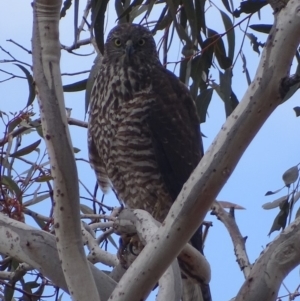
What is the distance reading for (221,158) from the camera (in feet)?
5.37

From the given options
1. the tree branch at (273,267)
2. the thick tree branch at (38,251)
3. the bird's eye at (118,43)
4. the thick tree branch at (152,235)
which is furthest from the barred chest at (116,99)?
the tree branch at (273,267)

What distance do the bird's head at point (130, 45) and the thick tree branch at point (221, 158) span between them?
1.95 meters

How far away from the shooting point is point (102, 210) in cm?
313

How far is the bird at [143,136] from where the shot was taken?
131 inches

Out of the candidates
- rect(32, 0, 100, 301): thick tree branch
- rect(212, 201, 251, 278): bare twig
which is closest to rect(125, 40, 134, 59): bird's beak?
rect(212, 201, 251, 278): bare twig

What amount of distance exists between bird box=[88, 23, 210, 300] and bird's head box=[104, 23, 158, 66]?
0.22 ft

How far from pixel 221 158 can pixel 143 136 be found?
1.71 m

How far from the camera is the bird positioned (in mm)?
3330

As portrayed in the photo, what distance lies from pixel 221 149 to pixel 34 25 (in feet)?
1.52

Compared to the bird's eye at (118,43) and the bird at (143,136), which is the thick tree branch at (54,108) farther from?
the bird's eye at (118,43)

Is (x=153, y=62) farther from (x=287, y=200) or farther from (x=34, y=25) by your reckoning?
(x=34, y=25)

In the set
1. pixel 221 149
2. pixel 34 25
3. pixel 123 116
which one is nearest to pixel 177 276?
pixel 221 149

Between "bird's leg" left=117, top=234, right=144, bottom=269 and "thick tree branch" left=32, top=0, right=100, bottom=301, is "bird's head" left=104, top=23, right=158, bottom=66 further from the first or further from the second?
"thick tree branch" left=32, top=0, right=100, bottom=301

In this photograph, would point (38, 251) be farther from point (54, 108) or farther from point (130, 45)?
point (130, 45)
